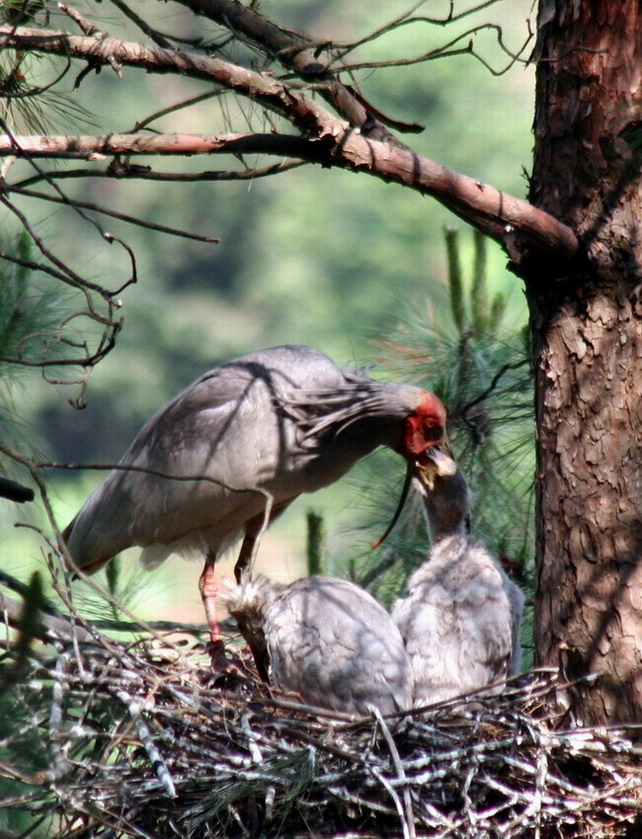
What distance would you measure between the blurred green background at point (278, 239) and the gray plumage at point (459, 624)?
9.48m

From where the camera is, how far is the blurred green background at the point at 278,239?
14531mm

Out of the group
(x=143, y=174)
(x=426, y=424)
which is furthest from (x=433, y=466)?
(x=143, y=174)

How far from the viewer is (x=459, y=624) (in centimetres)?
368

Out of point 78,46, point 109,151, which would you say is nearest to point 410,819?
point 109,151

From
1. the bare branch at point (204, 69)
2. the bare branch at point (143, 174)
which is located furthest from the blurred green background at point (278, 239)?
the bare branch at point (204, 69)

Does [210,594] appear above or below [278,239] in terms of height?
below

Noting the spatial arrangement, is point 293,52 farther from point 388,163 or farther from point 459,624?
point 459,624

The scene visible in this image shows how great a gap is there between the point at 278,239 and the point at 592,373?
1414 centimetres

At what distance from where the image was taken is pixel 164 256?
645 inches

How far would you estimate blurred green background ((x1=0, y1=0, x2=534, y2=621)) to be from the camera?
14531 millimetres

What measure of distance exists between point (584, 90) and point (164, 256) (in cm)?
1355

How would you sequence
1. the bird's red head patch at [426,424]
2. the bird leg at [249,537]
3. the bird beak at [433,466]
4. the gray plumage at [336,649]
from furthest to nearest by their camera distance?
the bird leg at [249,537], the bird's red head patch at [426,424], the bird beak at [433,466], the gray plumage at [336,649]

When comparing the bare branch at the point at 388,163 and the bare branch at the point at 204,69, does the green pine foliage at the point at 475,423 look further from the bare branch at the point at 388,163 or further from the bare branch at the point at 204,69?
the bare branch at the point at 204,69

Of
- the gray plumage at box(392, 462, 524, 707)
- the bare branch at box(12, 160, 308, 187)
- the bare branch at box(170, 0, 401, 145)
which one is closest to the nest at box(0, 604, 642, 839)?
the gray plumage at box(392, 462, 524, 707)
